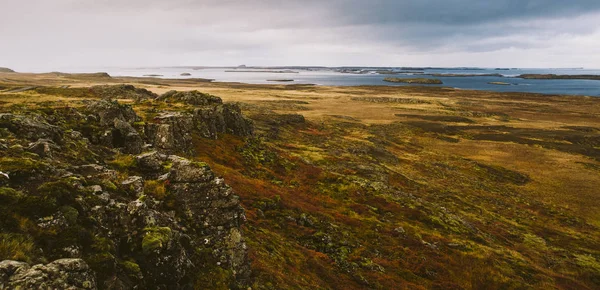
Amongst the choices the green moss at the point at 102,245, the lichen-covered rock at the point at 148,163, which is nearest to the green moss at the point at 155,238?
the green moss at the point at 102,245

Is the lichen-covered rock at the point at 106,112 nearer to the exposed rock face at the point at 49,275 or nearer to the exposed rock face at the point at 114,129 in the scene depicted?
the exposed rock face at the point at 114,129

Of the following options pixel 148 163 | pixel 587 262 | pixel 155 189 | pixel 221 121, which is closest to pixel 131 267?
pixel 155 189

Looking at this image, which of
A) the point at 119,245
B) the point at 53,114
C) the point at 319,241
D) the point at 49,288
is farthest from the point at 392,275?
the point at 53,114

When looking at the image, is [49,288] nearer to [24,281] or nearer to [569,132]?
[24,281]

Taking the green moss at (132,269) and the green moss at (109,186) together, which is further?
the green moss at (109,186)

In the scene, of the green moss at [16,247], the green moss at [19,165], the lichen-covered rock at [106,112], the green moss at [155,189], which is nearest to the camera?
the green moss at [16,247]

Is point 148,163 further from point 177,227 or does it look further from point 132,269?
point 132,269

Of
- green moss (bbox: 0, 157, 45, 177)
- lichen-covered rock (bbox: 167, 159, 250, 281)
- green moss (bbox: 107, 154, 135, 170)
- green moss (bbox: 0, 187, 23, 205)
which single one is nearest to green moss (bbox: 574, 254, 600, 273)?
lichen-covered rock (bbox: 167, 159, 250, 281)
